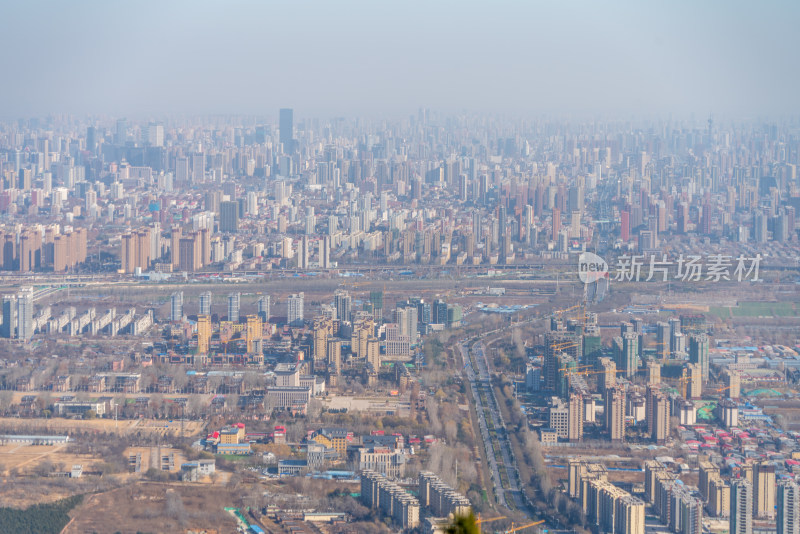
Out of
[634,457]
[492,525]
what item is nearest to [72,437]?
[492,525]

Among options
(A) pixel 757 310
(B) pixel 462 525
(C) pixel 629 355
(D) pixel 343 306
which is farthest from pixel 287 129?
(B) pixel 462 525

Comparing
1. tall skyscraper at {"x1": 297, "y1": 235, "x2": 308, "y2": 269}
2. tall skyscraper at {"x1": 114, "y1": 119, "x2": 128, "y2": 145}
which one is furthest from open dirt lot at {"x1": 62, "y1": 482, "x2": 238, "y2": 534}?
tall skyscraper at {"x1": 114, "y1": 119, "x2": 128, "y2": 145}

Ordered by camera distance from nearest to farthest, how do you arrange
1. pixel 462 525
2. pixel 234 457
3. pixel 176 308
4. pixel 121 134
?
1. pixel 462 525
2. pixel 234 457
3. pixel 176 308
4. pixel 121 134

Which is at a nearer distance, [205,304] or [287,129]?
[205,304]

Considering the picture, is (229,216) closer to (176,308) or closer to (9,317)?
(176,308)

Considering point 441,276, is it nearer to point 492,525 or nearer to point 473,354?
point 473,354

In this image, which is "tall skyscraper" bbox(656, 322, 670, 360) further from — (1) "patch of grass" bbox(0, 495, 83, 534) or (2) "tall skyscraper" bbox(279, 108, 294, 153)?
(2) "tall skyscraper" bbox(279, 108, 294, 153)

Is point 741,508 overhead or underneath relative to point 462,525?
underneath
